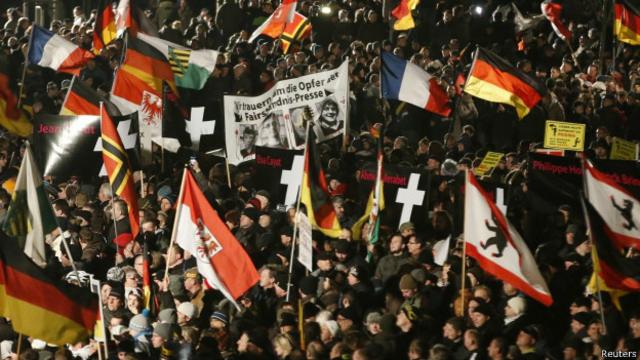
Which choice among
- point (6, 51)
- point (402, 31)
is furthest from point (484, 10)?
point (6, 51)

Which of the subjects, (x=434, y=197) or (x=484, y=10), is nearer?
(x=434, y=197)

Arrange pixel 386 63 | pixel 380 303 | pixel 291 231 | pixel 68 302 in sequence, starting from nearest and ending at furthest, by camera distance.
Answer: pixel 68 302 → pixel 380 303 → pixel 291 231 → pixel 386 63

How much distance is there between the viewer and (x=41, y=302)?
10.3 meters

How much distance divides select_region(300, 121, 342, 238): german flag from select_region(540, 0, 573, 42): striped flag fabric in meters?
9.26

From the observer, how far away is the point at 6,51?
22.8 m

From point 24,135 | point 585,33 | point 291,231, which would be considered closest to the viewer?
point 291,231

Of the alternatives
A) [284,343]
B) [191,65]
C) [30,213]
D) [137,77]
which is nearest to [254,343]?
[284,343]

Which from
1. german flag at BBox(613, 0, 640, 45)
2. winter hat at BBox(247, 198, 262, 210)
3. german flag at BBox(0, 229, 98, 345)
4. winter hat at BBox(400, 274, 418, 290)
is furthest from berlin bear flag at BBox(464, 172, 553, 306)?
german flag at BBox(613, 0, 640, 45)

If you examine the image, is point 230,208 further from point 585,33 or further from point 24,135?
point 585,33

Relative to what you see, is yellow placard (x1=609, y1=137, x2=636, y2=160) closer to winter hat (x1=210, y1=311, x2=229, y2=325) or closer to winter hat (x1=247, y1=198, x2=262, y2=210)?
winter hat (x1=247, y1=198, x2=262, y2=210)

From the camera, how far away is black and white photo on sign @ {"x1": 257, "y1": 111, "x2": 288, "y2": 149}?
1708 centimetres

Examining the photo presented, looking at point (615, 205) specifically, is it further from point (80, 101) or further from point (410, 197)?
point (80, 101)

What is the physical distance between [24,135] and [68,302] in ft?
29.1

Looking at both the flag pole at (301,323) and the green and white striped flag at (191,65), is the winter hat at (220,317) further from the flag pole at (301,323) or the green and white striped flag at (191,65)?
the green and white striped flag at (191,65)
